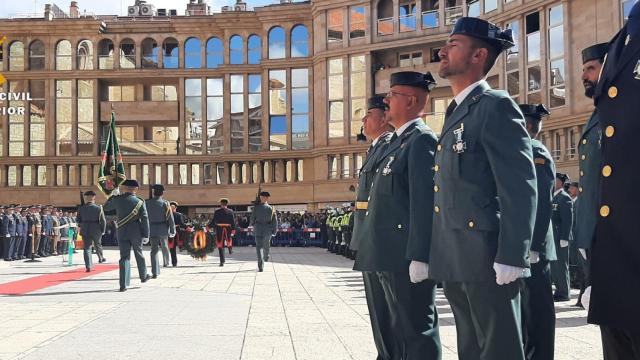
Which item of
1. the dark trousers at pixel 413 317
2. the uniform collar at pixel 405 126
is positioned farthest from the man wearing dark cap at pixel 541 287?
the uniform collar at pixel 405 126

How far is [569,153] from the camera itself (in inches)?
1416

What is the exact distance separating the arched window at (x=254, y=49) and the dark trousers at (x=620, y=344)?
176 feet

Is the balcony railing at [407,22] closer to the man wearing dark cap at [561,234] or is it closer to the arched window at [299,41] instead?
the arched window at [299,41]

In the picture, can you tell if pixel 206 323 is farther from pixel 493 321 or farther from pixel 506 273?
pixel 506 273

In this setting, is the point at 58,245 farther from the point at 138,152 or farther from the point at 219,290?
the point at 138,152

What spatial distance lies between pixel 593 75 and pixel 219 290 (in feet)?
30.1

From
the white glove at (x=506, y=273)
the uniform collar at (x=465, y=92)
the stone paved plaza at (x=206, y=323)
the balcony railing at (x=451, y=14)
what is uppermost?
the balcony railing at (x=451, y=14)

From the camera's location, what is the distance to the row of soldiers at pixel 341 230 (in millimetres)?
24869

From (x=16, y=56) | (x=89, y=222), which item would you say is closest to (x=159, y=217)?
(x=89, y=222)

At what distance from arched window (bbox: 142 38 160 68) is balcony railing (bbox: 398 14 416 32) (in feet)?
60.4

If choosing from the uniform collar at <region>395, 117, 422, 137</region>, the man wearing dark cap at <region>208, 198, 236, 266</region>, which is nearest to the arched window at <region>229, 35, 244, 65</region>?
the man wearing dark cap at <region>208, 198, 236, 266</region>

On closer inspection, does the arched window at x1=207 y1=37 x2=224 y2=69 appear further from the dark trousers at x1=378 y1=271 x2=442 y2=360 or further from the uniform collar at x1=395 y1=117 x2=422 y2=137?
the dark trousers at x1=378 y1=271 x2=442 y2=360

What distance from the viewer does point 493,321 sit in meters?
3.77

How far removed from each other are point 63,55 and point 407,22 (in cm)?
2507
